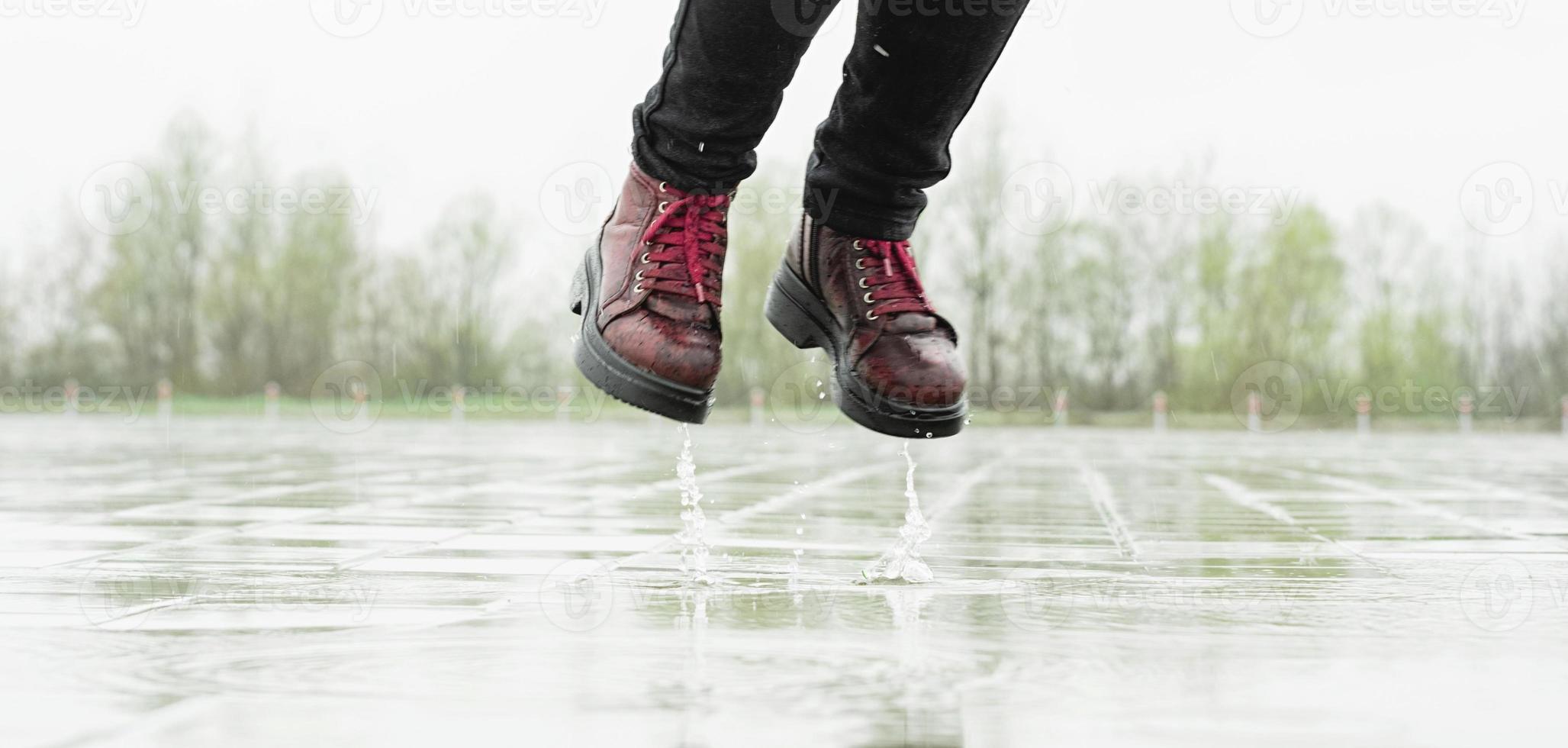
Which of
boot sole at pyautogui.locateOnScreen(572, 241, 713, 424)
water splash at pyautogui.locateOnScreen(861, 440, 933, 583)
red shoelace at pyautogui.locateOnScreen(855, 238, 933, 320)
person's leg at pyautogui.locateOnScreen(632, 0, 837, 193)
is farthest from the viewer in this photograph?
red shoelace at pyautogui.locateOnScreen(855, 238, 933, 320)

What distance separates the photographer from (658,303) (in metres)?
2.26

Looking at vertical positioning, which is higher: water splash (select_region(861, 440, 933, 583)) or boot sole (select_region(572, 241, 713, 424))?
boot sole (select_region(572, 241, 713, 424))

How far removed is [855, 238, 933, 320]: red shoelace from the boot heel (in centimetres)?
22

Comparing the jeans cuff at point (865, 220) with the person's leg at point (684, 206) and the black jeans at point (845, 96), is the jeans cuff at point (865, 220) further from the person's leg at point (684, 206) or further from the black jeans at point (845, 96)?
the person's leg at point (684, 206)

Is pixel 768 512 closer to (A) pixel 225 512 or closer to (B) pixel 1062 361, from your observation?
(A) pixel 225 512

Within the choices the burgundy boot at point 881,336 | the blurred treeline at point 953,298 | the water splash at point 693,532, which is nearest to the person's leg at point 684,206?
the water splash at point 693,532

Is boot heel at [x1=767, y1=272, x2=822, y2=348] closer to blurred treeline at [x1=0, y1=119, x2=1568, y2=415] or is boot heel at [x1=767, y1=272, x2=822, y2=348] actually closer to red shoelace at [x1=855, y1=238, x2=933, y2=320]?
red shoelace at [x1=855, y1=238, x2=933, y2=320]

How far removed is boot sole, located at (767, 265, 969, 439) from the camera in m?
2.35

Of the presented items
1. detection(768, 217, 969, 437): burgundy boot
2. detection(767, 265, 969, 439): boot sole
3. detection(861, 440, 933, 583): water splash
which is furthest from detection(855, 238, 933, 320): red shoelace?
detection(861, 440, 933, 583): water splash

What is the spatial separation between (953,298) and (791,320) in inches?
1179

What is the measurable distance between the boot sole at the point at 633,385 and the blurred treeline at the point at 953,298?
29.6m

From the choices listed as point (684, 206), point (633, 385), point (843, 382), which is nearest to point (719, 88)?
point (684, 206)

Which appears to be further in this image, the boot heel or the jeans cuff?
the boot heel

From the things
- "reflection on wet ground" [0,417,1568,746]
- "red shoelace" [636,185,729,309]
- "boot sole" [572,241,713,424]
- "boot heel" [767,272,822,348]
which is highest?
"red shoelace" [636,185,729,309]
